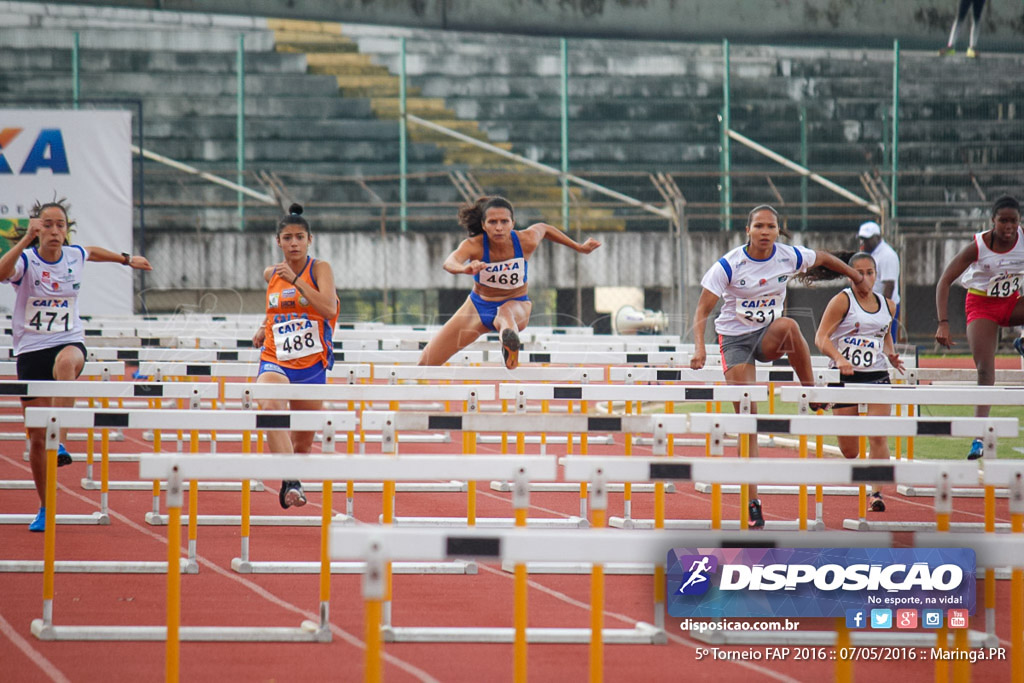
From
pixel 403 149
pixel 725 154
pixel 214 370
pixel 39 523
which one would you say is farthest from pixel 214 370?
pixel 725 154

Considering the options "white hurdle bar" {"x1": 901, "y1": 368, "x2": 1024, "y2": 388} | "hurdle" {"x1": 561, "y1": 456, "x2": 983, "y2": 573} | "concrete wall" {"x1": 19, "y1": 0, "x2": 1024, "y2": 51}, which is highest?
"concrete wall" {"x1": 19, "y1": 0, "x2": 1024, "y2": 51}

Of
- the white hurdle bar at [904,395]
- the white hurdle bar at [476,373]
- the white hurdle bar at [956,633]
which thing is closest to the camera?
the white hurdle bar at [956,633]

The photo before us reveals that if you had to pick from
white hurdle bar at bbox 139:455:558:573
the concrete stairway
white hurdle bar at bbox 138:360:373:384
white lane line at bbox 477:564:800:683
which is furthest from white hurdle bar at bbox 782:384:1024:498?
the concrete stairway

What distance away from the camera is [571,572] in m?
6.28

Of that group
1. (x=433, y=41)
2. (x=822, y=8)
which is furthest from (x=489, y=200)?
(x=822, y=8)

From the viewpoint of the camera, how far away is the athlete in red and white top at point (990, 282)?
31.7 ft

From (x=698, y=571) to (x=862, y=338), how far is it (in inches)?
187

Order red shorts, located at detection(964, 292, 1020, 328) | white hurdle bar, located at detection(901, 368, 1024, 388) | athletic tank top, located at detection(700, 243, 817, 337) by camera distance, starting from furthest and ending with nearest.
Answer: red shorts, located at detection(964, 292, 1020, 328) → white hurdle bar, located at detection(901, 368, 1024, 388) → athletic tank top, located at detection(700, 243, 817, 337)

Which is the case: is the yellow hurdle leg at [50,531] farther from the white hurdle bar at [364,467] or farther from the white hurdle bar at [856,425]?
the white hurdle bar at [856,425]

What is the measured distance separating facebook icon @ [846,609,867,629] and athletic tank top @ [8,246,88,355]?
17.9 ft

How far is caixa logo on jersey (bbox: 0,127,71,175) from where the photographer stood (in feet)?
60.2

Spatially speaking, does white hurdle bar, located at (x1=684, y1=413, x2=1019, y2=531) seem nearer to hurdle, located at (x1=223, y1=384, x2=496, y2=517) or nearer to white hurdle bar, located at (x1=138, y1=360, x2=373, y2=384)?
hurdle, located at (x1=223, y1=384, x2=496, y2=517)

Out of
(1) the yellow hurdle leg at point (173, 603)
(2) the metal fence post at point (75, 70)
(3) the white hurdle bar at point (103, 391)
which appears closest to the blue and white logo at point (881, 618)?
(1) the yellow hurdle leg at point (173, 603)

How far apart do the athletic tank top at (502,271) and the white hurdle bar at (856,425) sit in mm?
3519
